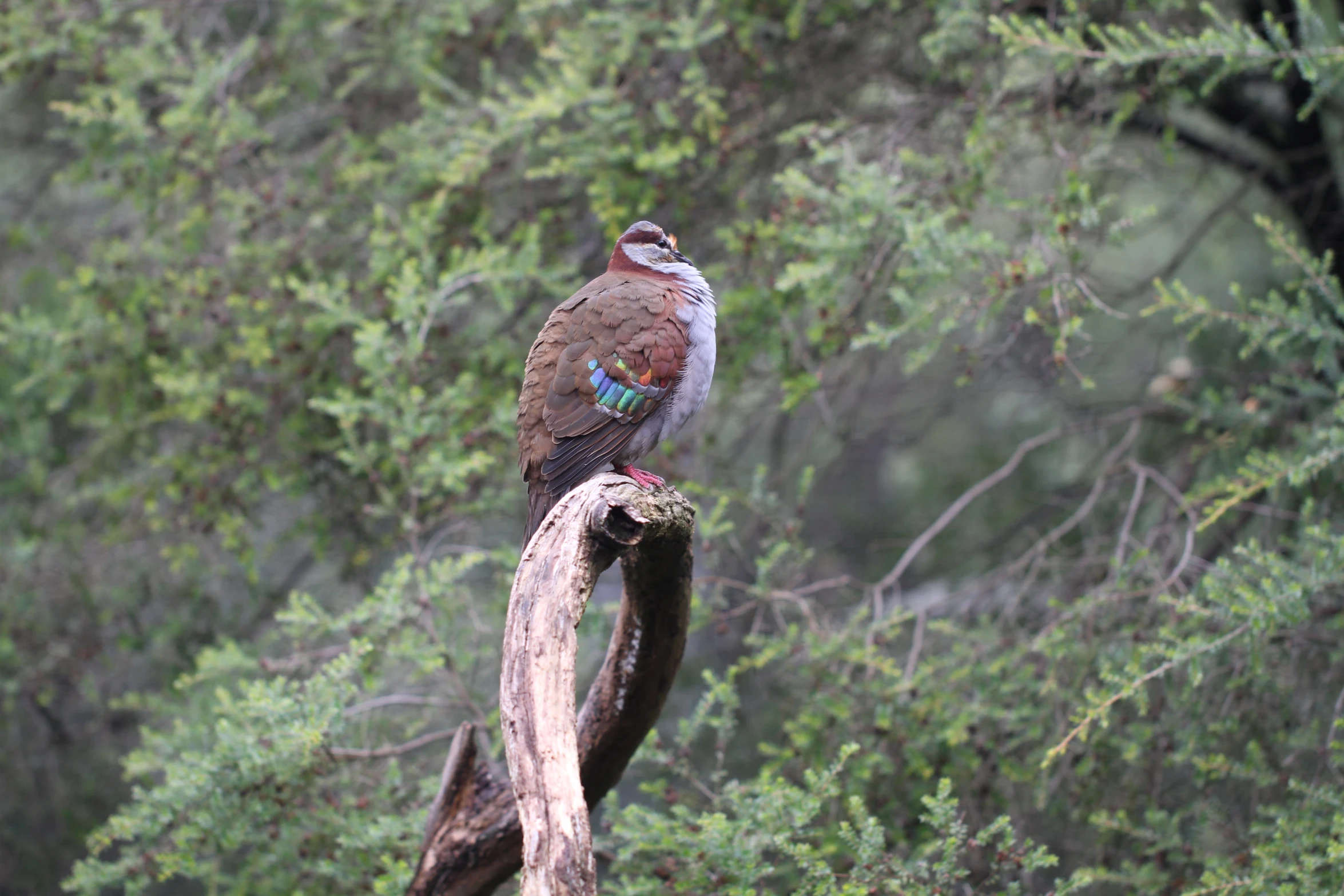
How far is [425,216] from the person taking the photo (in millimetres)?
4188

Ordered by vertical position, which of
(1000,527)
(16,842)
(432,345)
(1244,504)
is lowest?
(16,842)

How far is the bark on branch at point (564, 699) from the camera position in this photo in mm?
1928

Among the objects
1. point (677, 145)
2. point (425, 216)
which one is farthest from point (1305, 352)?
point (425, 216)

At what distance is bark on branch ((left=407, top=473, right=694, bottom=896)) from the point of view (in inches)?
75.9

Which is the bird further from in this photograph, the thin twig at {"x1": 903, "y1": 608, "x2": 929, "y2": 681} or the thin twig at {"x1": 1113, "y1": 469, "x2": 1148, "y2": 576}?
the thin twig at {"x1": 1113, "y1": 469, "x2": 1148, "y2": 576}

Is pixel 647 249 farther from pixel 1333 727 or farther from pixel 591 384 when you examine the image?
pixel 1333 727

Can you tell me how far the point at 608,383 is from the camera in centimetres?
298

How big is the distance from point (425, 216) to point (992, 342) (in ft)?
8.27

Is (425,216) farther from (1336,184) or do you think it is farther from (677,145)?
(1336,184)

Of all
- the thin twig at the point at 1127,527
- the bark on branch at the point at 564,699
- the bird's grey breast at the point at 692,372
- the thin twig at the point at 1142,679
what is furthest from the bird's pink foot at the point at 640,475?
the thin twig at the point at 1127,527

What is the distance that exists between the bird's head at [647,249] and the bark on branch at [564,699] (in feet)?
3.98

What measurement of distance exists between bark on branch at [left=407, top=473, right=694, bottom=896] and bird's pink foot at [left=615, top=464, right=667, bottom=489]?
0.29m

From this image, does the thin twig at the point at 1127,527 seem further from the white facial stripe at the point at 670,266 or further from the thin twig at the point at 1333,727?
the white facial stripe at the point at 670,266

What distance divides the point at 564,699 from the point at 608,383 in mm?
1151
